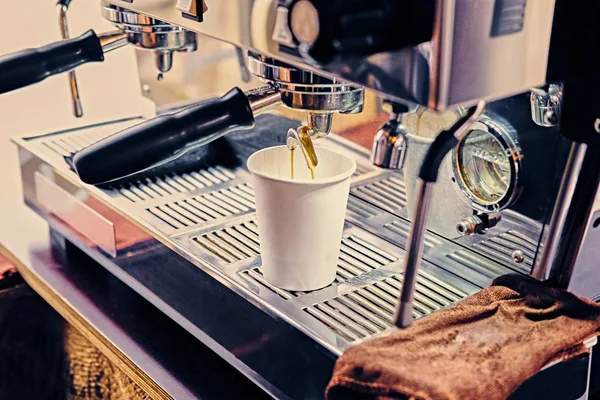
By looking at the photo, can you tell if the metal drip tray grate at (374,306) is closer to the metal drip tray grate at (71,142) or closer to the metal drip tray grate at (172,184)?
the metal drip tray grate at (172,184)

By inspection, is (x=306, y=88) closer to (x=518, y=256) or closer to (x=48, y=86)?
(x=518, y=256)

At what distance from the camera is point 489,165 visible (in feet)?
2.00

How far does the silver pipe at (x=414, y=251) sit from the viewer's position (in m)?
0.48

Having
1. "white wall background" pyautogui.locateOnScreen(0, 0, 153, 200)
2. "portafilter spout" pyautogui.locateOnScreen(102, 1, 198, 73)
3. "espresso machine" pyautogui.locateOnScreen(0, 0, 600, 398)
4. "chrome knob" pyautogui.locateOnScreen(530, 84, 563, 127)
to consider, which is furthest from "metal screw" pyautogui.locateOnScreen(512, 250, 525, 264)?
"white wall background" pyautogui.locateOnScreen(0, 0, 153, 200)

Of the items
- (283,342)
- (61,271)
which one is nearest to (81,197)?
(61,271)

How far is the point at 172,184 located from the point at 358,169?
0.24 m

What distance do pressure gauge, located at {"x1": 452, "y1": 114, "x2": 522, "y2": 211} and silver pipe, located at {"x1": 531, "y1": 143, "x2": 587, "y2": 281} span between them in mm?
37

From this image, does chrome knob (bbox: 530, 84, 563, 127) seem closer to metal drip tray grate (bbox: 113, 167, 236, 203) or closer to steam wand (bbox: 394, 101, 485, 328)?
steam wand (bbox: 394, 101, 485, 328)

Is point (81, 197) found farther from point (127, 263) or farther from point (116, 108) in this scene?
point (116, 108)

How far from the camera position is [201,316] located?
708 millimetres

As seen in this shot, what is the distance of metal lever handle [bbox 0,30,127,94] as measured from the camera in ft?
2.39

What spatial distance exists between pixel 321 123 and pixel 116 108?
79cm

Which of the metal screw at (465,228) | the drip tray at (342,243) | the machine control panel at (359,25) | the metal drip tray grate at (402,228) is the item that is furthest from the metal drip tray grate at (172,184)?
the machine control panel at (359,25)

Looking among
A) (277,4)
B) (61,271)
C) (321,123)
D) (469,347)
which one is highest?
(277,4)
